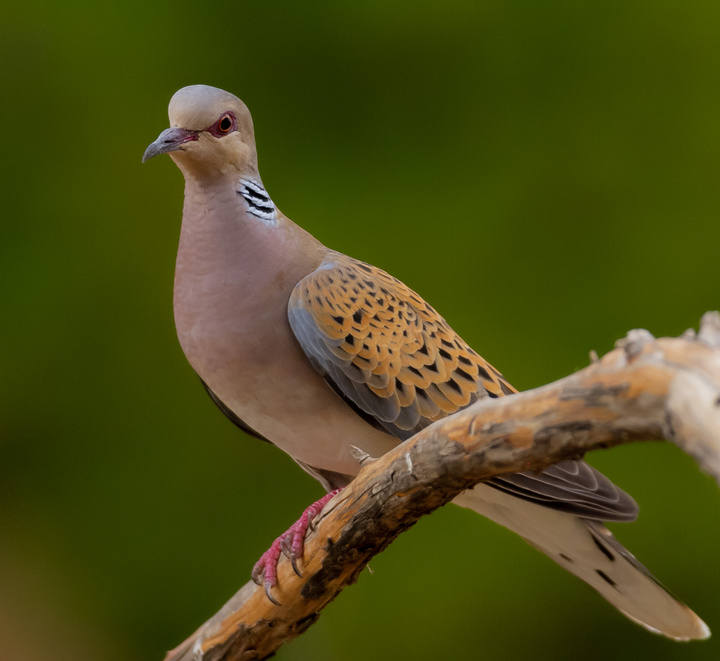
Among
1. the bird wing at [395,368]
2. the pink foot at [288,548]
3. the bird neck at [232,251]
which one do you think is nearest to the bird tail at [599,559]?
the bird wing at [395,368]

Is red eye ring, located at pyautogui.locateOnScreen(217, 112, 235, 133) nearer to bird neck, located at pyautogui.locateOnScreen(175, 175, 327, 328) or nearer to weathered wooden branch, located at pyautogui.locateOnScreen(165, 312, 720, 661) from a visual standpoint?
bird neck, located at pyautogui.locateOnScreen(175, 175, 327, 328)

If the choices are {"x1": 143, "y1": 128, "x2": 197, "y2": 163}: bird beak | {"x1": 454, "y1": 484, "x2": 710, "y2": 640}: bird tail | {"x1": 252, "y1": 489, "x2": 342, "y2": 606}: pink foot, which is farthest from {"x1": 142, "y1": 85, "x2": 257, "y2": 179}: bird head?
{"x1": 454, "y1": 484, "x2": 710, "y2": 640}: bird tail

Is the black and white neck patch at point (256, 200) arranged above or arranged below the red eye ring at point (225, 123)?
below

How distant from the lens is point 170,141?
1.80 m

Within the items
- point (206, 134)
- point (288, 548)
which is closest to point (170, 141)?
point (206, 134)

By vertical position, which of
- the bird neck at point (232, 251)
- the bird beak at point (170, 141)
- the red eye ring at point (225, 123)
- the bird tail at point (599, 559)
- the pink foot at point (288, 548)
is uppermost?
the bird beak at point (170, 141)

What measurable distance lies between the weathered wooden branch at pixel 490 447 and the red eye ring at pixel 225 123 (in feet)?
2.50

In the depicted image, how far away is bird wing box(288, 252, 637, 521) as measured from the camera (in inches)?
71.2

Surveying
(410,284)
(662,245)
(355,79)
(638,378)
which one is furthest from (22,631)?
(638,378)

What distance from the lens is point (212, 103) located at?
1.85 metres

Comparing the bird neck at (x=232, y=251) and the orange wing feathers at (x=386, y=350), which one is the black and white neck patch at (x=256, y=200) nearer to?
the bird neck at (x=232, y=251)

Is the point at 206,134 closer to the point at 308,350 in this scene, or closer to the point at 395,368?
the point at 308,350

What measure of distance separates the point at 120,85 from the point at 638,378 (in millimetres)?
2723

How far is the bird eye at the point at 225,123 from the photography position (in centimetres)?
188
